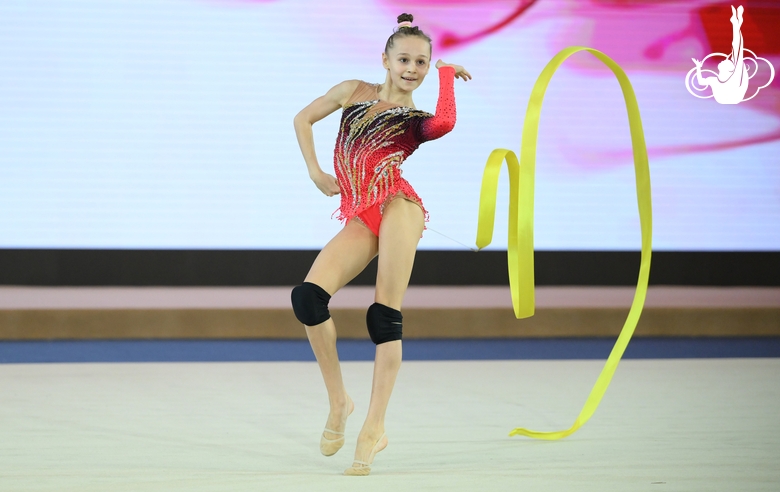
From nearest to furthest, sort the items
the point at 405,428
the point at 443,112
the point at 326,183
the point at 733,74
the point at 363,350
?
the point at 443,112, the point at 326,183, the point at 405,428, the point at 363,350, the point at 733,74

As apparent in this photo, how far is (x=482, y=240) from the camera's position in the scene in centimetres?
235

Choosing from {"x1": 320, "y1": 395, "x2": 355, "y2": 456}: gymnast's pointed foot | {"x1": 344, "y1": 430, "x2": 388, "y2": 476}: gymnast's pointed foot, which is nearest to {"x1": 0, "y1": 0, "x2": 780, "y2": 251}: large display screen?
{"x1": 320, "y1": 395, "x2": 355, "y2": 456}: gymnast's pointed foot

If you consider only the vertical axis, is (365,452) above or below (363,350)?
above

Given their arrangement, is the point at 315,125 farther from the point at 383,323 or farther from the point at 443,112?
the point at 383,323

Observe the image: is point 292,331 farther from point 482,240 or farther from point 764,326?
point 764,326

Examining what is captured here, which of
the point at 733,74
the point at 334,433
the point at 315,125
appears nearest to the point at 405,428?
the point at 334,433

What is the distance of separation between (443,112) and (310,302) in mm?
618

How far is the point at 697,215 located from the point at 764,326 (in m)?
0.95

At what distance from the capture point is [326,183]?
2242mm

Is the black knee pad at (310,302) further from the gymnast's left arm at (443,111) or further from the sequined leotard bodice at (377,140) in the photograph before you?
the gymnast's left arm at (443,111)

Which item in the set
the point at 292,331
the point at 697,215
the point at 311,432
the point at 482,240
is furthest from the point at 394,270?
the point at 697,215

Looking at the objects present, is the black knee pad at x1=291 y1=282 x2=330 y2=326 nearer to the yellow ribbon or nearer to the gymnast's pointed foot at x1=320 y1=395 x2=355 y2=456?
the gymnast's pointed foot at x1=320 y1=395 x2=355 y2=456

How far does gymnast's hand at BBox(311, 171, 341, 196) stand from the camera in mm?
2232

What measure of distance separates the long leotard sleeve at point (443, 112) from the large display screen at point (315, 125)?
2919 mm
